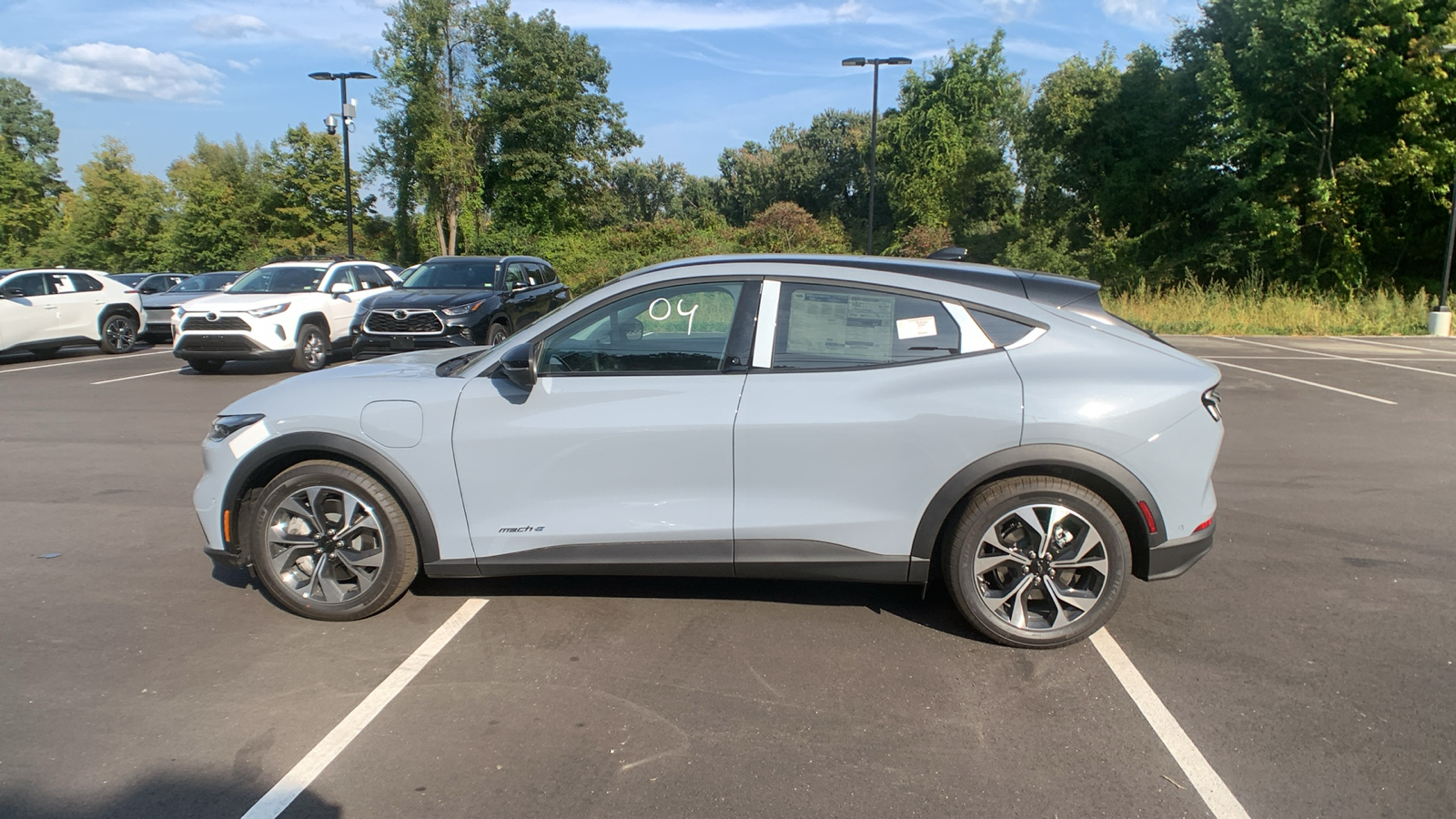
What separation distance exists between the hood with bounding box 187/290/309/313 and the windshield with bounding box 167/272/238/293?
23.3 feet

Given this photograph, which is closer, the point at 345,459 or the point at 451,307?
the point at 345,459

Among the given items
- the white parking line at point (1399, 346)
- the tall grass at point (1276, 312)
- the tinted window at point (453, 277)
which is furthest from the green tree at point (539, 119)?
the white parking line at point (1399, 346)

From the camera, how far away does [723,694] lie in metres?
3.67

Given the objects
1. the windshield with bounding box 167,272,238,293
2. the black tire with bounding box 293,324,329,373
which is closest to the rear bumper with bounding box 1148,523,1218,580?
the black tire with bounding box 293,324,329,373

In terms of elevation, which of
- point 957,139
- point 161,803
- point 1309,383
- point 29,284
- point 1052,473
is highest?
point 957,139

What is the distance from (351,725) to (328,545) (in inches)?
43.0

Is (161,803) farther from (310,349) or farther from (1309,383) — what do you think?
(1309,383)

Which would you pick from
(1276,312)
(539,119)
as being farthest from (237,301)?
(539,119)

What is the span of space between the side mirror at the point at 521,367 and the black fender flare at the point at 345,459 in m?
0.67

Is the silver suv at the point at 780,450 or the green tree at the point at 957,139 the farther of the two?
the green tree at the point at 957,139

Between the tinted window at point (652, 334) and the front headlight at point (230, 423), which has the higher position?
the tinted window at point (652, 334)

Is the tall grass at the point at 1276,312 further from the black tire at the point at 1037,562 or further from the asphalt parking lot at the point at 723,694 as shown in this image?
the black tire at the point at 1037,562

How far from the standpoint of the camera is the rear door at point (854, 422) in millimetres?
3910

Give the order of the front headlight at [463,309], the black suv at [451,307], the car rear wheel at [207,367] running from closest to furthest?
the black suv at [451,307] < the front headlight at [463,309] < the car rear wheel at [207,367]
